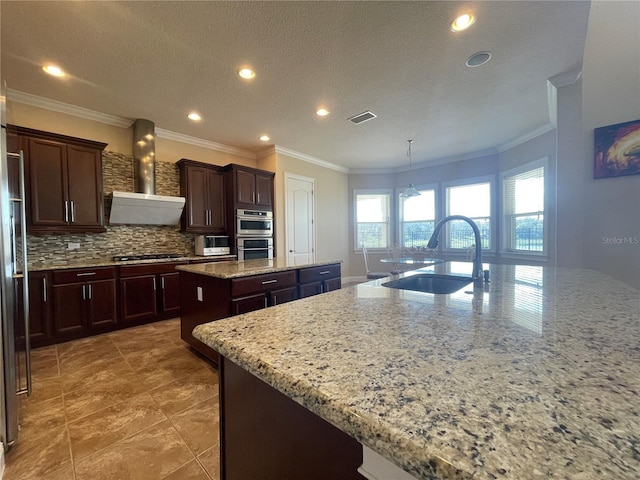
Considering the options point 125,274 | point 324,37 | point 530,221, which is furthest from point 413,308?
point 530,221

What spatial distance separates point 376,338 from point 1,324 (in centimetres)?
196

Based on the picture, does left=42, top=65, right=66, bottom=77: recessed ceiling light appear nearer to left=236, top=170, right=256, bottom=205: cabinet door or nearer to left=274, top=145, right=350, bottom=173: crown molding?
left=236, top=170, right=256, bottom=205: cabinet door

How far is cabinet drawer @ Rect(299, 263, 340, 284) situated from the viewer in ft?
8.92

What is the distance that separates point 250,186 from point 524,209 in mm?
4773

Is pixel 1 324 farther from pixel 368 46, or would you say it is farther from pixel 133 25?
pixel 368 46

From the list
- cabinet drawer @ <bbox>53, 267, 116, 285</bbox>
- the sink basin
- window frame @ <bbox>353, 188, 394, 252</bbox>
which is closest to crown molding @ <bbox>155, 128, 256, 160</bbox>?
cabinet drawer @ <bbox>53, 267, 116, 285</bbox>

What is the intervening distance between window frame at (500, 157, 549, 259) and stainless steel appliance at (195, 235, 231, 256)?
5027 mm

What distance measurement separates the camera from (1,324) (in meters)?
1.36

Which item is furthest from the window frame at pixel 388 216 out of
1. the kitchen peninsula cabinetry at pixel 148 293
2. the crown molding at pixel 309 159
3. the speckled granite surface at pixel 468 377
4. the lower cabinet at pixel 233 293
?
the speckled granite surface at pixel 468 377

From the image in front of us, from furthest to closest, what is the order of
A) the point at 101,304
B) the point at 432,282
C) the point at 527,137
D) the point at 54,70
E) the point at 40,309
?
the point at 527,137 → the point at 101,304 → the point at 40,309 → the point at 54,70 → the point at 432,282

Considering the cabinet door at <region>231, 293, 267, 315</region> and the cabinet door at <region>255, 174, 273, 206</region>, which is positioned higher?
the cabinet door at <region>255, 174, 273, 206</region>

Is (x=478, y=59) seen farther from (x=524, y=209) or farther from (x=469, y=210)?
(x=469, y=210)

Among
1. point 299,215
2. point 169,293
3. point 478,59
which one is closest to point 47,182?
point 169,293

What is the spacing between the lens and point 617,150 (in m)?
2.80
